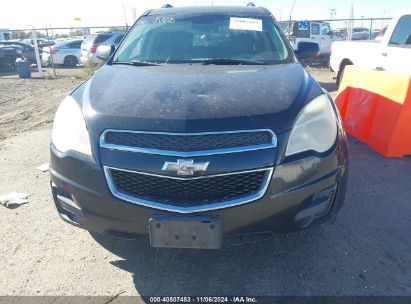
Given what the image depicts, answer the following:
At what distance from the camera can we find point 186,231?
2143 mm

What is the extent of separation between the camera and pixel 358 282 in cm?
244

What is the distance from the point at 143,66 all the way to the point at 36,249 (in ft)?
5.81

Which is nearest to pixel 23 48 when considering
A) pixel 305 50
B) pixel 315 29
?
pixel 315 29

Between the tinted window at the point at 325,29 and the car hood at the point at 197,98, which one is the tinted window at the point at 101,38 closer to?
the tinted window at the point at 325,29

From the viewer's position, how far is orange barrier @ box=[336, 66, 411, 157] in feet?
14.6

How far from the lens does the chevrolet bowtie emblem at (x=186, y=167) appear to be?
207 cm

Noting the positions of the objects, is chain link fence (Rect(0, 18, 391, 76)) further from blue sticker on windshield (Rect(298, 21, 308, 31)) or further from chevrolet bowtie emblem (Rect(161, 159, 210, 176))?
chevrolet bowtie emblem (Rect(161, 159, 210, 176))

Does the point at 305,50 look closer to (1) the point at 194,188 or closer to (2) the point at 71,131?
(1) the point at 194,188

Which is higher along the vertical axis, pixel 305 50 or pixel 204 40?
pixel 204 40

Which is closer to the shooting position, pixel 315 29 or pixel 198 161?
pixel 198 161

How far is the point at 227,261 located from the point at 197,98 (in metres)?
1.20

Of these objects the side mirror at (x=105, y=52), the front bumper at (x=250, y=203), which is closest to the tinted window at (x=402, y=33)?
the front bumper at (x=250, y=203)

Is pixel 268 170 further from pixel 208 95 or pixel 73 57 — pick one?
pixel 73 57

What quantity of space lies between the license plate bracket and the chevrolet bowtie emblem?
0.90 ft
